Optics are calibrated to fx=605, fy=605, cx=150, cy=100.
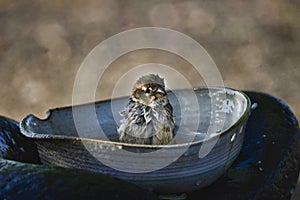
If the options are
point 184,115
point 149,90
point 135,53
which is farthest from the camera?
point 135,53

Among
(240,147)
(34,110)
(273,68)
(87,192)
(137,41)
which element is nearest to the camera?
(87,192)

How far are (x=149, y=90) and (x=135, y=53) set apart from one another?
2.00 meters

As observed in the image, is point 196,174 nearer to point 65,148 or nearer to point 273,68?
point 65,148

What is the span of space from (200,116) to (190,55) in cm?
183

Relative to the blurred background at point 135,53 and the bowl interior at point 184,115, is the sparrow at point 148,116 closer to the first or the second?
the bowl interior at point 184,115

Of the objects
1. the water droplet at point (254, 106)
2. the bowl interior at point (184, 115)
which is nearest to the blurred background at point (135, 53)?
the water droplet at point (254, 106)

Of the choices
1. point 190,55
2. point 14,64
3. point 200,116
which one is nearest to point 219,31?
point 190,55

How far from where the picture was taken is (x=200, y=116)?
125 cm

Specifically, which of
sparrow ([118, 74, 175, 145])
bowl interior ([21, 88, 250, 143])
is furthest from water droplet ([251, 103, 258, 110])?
sparrow ([118, 74, 175, 145])

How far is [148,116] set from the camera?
3.75 ft

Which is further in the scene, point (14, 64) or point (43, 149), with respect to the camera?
point (14, 64)

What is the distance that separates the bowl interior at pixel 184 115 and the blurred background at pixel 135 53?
141cm

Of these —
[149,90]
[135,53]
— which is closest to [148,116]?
[149,90]

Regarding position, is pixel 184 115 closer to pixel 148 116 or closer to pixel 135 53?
pixel 148 116
